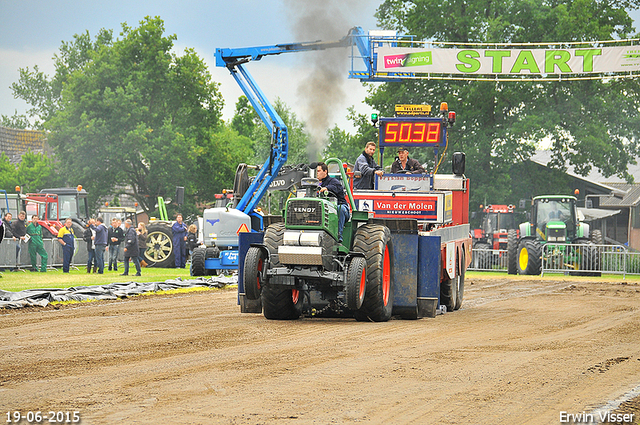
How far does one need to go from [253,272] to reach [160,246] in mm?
17338

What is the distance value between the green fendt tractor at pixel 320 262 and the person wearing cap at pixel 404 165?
3.19 m

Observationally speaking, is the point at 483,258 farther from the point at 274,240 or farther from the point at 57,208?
the point at 274,240

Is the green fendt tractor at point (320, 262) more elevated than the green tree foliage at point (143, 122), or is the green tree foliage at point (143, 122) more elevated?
the green tree foliage at point (143, 122)

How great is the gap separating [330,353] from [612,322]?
233 inches

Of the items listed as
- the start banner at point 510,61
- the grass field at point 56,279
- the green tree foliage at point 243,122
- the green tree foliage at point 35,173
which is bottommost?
the grass field at point 56,279

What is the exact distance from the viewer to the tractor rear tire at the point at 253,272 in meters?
11.8

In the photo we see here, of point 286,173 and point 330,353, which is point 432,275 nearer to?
point 330,353

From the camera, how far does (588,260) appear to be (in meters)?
28.7

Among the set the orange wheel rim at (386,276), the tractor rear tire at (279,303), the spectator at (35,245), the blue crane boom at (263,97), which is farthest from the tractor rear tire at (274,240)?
the spectator at (35,245)

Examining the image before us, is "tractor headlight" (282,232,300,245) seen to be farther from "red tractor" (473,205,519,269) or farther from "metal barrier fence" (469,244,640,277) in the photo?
"red tractor" (473,205,519,269)

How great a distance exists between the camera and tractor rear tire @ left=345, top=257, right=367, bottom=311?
11477mm

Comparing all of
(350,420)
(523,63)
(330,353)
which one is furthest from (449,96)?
(350,420)

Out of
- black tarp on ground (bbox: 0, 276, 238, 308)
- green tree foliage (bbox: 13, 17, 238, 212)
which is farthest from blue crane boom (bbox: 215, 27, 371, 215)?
green tree foliage (bbox: 13, 17, 238, 212)

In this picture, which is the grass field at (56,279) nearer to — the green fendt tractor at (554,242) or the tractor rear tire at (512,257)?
the tractor rear tire at (512,257)
